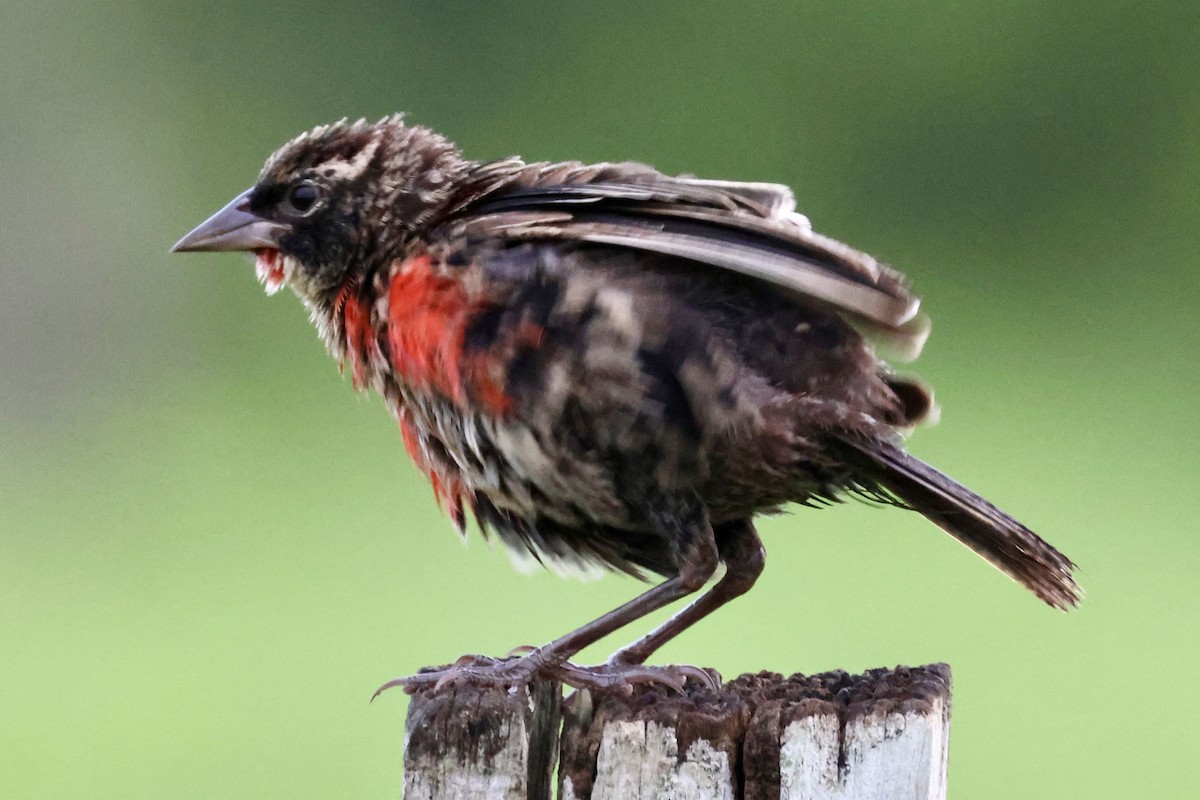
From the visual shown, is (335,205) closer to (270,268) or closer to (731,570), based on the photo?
(270,268)

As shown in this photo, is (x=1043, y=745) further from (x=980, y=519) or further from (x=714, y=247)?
(x=714, y=247)

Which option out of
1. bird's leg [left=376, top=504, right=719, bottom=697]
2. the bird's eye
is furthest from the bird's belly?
the bird's eye

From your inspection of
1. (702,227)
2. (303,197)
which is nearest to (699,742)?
(702,227)

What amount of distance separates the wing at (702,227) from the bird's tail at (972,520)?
0.76 feet

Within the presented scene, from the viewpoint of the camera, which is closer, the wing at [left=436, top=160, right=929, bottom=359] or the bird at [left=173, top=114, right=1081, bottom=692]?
the wing at [left=436, top=160, right=929, bottom=359]

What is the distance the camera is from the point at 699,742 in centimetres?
343

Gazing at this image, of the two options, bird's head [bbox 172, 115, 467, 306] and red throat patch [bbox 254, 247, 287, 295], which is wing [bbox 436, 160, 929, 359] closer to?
bird's head [bbox 172, 115, 467, 306]

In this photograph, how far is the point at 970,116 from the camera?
1222 centimetres

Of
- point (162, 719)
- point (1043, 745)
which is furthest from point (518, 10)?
point (1043, 745)

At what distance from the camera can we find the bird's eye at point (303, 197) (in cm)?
456

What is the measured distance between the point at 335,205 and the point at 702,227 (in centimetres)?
106

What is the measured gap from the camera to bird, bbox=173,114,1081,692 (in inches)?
153

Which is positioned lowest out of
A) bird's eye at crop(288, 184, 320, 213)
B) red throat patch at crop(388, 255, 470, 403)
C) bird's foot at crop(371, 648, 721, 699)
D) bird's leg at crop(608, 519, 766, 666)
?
bird's foot at crop(371, 648, 721, 699)

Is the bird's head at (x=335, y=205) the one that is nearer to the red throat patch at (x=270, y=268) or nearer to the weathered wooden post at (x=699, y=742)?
the red throat patch at (x=270, y=268)
